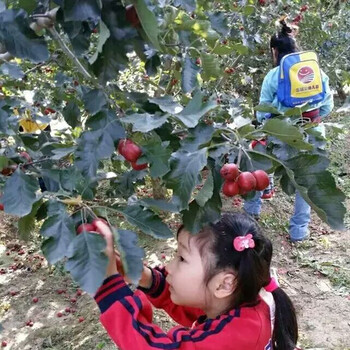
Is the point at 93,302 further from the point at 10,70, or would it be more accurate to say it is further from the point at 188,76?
the point at 188,76

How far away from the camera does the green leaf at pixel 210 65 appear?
1474 millimetres

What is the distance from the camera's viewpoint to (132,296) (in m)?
1.37

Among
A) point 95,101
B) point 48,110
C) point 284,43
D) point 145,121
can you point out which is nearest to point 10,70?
point 95,101

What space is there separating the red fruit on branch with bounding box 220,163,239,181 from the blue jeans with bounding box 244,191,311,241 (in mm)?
2974

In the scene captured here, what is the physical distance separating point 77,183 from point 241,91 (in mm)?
6361

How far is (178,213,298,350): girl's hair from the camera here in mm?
1516

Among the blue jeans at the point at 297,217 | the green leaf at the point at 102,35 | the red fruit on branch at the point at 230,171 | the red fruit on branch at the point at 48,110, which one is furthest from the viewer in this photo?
the blue jeans at the point at 297,217

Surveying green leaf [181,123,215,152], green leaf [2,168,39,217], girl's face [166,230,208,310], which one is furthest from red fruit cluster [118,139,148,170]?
girl's face [166,230,208,310]

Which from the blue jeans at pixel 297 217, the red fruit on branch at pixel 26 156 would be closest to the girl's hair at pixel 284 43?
the blue jeans at pixel 297 217

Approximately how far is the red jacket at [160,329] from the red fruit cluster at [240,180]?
0.41 meters

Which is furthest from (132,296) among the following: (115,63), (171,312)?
(115,63)

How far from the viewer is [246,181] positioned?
1.12 m

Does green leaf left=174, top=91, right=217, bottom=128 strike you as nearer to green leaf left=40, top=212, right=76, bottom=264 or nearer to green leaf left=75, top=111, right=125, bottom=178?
green leaf left=75, top=111, right=125, bottom=178

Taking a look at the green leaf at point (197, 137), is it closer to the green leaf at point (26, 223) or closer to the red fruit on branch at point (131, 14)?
the red fruit on branch at point (131, 14)
